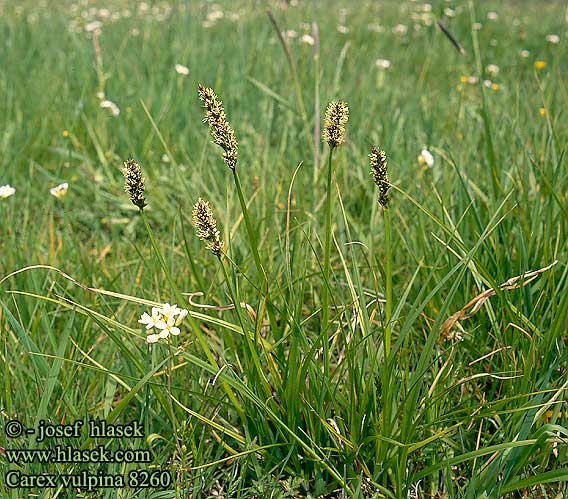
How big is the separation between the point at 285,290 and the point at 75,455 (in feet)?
2.00

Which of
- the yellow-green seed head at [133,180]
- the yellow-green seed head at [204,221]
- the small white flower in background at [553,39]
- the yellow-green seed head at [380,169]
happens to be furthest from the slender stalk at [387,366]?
the small white flower in background at [553,39]

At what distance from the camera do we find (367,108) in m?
2.98

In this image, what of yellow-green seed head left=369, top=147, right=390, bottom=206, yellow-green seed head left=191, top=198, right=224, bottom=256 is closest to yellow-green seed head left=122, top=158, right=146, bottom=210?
yellow-green seed head left=191, top=198, right=224, bottom=256

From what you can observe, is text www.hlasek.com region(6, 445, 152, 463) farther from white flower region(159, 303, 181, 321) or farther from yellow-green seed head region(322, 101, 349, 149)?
yellow-green seed head region(322, 101, 349, 149)

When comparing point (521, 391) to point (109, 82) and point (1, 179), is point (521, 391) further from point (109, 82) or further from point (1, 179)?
point (109, 82)

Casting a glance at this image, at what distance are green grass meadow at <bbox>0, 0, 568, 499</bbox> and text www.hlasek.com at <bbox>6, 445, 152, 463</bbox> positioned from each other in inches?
0.4

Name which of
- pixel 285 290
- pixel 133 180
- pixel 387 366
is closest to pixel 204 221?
pixel 133 180

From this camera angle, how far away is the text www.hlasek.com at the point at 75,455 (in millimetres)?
1103

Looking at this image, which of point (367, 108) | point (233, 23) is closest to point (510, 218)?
point (367, 108)

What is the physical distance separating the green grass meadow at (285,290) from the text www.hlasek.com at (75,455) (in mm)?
11

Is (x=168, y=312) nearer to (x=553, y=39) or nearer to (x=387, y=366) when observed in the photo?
(x=387, y=366)

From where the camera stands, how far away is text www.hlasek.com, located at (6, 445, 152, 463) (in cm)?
110

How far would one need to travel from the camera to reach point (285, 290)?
1.50 m

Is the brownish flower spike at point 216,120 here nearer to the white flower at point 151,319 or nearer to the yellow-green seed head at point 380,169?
the yellow-green seed head at point 380,169
